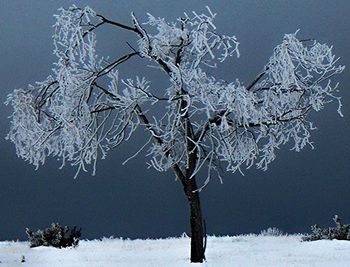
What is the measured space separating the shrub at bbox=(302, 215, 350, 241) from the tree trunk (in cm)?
812

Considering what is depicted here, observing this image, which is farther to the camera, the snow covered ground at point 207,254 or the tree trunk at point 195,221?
the snow covered ground at point 207,254

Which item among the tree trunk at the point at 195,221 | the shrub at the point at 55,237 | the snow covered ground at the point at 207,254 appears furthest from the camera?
the shrub at the point at 55,237

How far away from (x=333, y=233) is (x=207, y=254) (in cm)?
645

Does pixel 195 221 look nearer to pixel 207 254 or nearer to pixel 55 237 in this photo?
pixel 207 254

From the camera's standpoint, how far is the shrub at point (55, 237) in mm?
21255

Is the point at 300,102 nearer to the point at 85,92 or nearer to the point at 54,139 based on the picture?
the point at 85,92

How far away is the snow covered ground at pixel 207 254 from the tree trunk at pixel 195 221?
28cm

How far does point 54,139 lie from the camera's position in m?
15.7

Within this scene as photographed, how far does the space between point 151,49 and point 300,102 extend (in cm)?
392

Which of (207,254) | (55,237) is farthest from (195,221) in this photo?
(55,237)

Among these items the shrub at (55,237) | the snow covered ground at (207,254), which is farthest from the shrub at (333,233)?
the shrub at (55,237)

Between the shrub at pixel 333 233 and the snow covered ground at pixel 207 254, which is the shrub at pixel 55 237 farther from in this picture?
the shrub at pixel 333 233

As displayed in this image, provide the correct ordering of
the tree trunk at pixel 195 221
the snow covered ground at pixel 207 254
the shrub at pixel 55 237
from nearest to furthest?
the tree trunk at pixel 195 221
the snow covered ground at pixel 207 254
the shrub at pixel 55 237

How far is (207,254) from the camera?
16938mm
